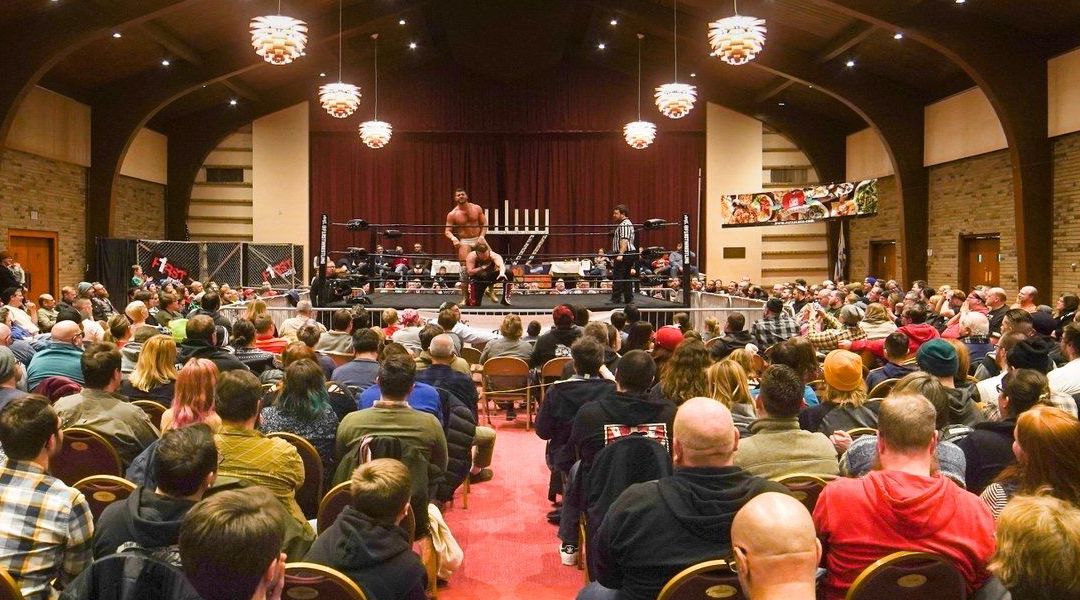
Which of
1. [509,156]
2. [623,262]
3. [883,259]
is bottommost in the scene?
[623,262]

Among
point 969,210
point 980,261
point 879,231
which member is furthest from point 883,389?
point 879,231

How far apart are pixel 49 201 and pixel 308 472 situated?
12804 mm

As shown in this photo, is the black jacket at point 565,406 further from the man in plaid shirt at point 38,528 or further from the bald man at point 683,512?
the man in plaid shirt at point 38,528

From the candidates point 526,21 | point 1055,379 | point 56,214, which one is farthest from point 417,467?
point 56,214

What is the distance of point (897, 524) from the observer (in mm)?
2055

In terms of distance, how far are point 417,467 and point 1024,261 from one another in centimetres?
1067

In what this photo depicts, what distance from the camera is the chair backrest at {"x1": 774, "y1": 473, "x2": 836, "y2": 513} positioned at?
2641mm

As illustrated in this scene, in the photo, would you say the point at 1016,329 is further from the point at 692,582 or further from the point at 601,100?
the point at 601,100

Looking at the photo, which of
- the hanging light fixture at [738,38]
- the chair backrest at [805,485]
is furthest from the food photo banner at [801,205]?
the chair backrest at [805,485]

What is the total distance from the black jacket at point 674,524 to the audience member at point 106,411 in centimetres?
216

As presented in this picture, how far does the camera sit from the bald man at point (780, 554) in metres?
1.46

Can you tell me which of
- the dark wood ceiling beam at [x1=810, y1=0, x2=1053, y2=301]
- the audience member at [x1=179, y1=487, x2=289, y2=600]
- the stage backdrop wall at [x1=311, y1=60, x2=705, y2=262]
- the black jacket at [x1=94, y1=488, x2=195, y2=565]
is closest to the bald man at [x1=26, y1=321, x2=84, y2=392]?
the black jacket at [x1=94, y1=488, x2=195, y2=565]

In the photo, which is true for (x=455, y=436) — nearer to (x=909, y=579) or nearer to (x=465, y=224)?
(x=909, y=579)

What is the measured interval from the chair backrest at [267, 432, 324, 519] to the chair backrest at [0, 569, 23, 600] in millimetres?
1271
